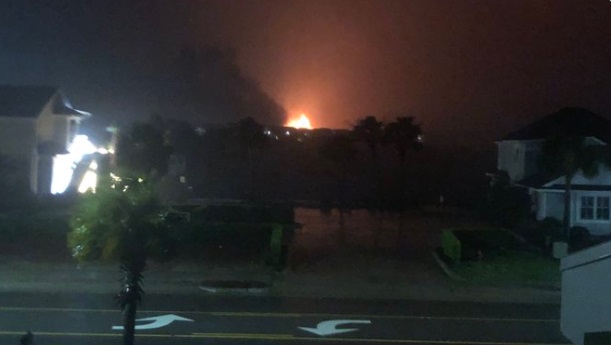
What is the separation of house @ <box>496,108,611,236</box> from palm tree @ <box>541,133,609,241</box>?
189 cm

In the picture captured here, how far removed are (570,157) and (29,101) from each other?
2685cm

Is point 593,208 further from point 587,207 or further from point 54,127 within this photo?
point 54,127

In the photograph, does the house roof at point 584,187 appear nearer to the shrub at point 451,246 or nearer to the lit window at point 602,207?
the lit window at point 602,207

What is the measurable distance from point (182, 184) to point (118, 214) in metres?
41.1

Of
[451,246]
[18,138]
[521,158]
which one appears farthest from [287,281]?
[18,138]

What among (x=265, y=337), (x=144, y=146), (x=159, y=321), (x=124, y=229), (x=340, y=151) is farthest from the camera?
(x=340, y=151)

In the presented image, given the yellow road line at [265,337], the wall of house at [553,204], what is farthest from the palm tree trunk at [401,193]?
the yellow road line at [265,337]

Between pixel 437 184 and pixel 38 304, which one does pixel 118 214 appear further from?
pixel 437 184

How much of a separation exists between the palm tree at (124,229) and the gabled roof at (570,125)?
30.9 m

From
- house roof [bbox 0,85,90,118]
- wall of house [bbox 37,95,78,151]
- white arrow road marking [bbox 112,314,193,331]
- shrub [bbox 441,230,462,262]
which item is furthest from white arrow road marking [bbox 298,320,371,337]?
wall of house [bbox 37,95,78,151]

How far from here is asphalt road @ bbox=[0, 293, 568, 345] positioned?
55.0ft

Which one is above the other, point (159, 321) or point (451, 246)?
point (451, 246)

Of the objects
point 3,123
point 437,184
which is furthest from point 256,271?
point 437,184

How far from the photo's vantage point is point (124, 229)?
13164 millimetres
